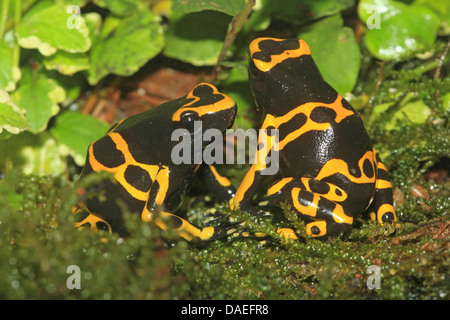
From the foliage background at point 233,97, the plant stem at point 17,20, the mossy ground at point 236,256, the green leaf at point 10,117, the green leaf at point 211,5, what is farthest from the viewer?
the plant stem at point 17,20

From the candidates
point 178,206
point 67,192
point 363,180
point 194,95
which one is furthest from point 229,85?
point 67,192

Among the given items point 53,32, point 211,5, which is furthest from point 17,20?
point 211,5

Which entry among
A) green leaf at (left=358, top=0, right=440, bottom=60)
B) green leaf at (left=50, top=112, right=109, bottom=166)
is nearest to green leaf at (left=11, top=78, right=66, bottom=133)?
green leaf at (left=50, top=112, right=109, bottom=166)

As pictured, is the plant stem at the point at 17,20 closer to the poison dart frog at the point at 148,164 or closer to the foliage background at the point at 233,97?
the foliage background at the point at 233,97

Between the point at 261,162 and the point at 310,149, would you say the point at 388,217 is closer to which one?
the point at 310,149

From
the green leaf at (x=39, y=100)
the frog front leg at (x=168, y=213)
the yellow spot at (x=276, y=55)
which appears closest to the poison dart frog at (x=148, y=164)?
the frog front leg at (x=168, y=213)
